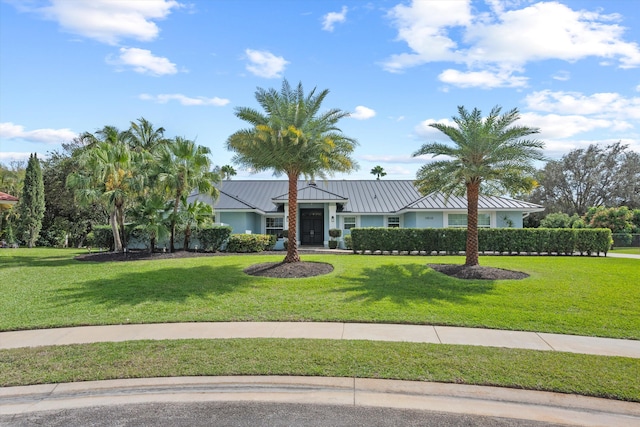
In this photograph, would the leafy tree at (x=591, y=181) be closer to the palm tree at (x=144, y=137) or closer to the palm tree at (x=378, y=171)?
the palm tree at (x=378, y=171)

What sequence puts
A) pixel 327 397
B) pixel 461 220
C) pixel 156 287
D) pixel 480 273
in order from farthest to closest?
pixel 461 220, pixel 480 273, pixel 156 287, pixel 327 397

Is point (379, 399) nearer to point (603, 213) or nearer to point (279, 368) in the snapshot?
point (279, 368)

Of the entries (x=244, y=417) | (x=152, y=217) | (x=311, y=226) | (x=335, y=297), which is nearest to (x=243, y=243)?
(x=152, y=217)

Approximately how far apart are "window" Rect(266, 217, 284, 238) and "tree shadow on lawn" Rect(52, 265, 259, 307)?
606 inches

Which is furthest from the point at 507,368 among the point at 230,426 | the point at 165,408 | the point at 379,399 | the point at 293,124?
the point at 293,124

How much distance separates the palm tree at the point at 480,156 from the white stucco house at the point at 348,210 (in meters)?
12.0

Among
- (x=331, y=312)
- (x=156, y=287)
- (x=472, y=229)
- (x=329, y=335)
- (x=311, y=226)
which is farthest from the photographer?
(x=311, y=226)

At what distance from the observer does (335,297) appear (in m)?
11.3

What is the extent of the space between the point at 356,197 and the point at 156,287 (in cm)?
2226

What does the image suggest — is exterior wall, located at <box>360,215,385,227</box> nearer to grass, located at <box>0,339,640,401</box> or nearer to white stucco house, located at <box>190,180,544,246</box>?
white stucco house, located at <box>190,180,544,246</box>

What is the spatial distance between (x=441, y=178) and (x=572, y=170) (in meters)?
46.6

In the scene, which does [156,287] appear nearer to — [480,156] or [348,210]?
[480,156]

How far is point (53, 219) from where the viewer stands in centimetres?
3344

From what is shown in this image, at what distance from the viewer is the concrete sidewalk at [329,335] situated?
24.8ft
